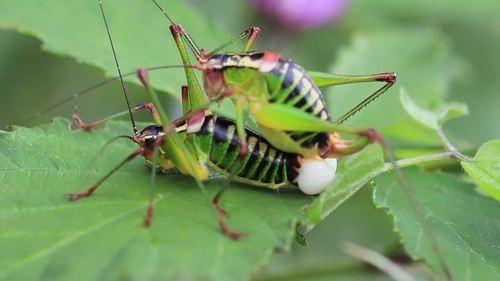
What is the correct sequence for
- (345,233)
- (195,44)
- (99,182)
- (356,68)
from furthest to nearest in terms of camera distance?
(345,233), (356,68), (195,44), (99,182)

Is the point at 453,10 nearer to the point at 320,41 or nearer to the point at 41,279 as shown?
the point at 320,41

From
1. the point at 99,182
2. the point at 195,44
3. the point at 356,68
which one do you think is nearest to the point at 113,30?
the point at 195,44

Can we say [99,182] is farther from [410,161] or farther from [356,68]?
[356,68]

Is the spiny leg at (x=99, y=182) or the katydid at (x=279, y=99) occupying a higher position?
the katydid at (x=279, y=99)

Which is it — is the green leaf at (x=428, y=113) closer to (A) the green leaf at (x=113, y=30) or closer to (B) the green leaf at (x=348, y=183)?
(B) the green leaf at (x=348, y=183)

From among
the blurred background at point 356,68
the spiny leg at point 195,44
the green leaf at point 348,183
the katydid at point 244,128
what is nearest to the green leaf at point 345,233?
the blurred background at point 356,68

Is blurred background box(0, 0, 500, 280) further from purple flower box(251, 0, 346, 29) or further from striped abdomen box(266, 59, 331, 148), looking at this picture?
striped abdomen box(266, 59, 331, 148)

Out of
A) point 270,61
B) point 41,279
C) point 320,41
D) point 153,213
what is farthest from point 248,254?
point 320,41
